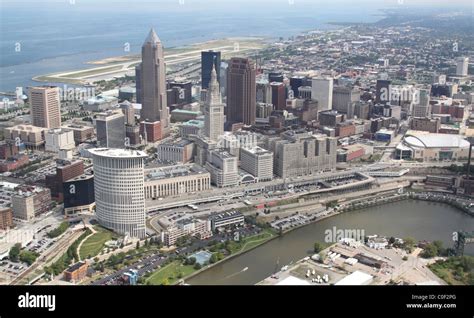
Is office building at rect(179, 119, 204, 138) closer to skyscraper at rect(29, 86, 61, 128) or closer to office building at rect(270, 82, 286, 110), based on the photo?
skyscraper at rect(29, 86, 61, 128)

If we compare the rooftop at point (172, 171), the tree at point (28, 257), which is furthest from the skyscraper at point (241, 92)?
the tree at point (28, 257)

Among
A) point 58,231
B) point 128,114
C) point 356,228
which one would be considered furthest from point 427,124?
point 58,231

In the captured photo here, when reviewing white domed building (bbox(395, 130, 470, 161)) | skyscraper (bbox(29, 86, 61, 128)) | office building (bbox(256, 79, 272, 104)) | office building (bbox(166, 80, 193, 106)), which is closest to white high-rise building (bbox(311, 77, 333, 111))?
office building (bbox(256, 79, 272, 104))

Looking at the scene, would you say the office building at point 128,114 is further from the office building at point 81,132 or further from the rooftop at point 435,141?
the rooftop at point 435,141
